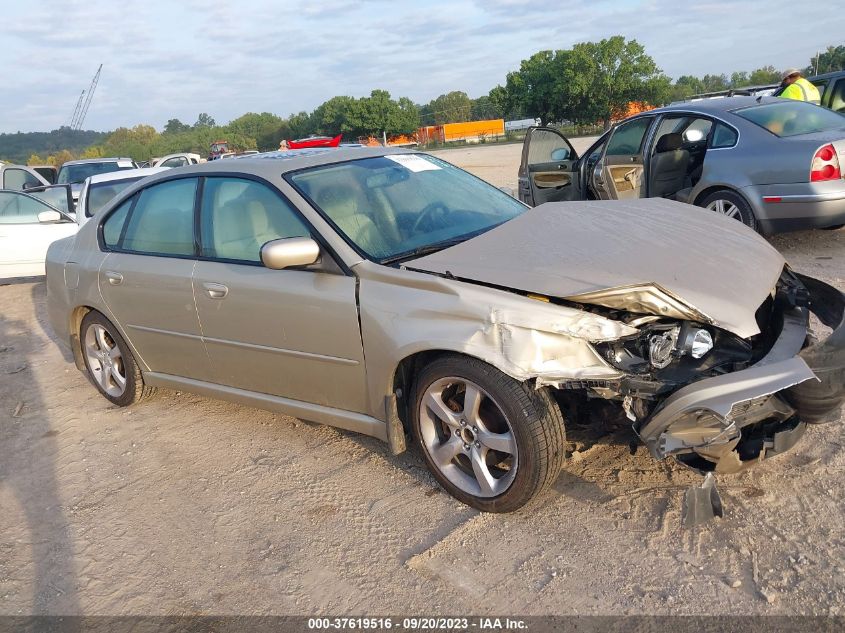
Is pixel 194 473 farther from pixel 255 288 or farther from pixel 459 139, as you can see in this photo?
pixel 459 139

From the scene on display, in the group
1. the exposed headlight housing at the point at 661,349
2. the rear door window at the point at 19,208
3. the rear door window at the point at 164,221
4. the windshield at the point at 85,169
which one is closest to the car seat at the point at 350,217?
the rear door window at the point at 164,221

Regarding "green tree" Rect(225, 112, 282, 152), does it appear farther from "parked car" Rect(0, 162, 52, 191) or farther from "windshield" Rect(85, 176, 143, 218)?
"windshield" Rect(85, 176, 143, 218)

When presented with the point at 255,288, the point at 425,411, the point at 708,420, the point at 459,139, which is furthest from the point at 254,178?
the point at 459,139

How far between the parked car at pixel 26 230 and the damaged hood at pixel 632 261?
8425mm

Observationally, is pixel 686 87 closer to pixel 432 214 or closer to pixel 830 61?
pixel 830 61

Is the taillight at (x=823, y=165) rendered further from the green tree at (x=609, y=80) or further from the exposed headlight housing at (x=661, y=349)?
the green tree at (x=609, y=80)

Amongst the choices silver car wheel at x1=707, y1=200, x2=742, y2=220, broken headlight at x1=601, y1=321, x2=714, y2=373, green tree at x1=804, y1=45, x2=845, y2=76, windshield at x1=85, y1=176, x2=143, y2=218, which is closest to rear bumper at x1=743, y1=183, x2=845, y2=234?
silver car wheel at x1=707, y1=200, x2=742, y2=220

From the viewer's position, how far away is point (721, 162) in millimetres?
7055

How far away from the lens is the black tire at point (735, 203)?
6.88 meters

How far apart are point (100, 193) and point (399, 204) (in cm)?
719

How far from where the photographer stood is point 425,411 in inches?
131

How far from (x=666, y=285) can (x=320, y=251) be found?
64.1 inches

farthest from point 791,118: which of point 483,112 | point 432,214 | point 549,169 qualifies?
point 483,112

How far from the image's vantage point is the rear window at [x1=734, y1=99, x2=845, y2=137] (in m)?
6.96
